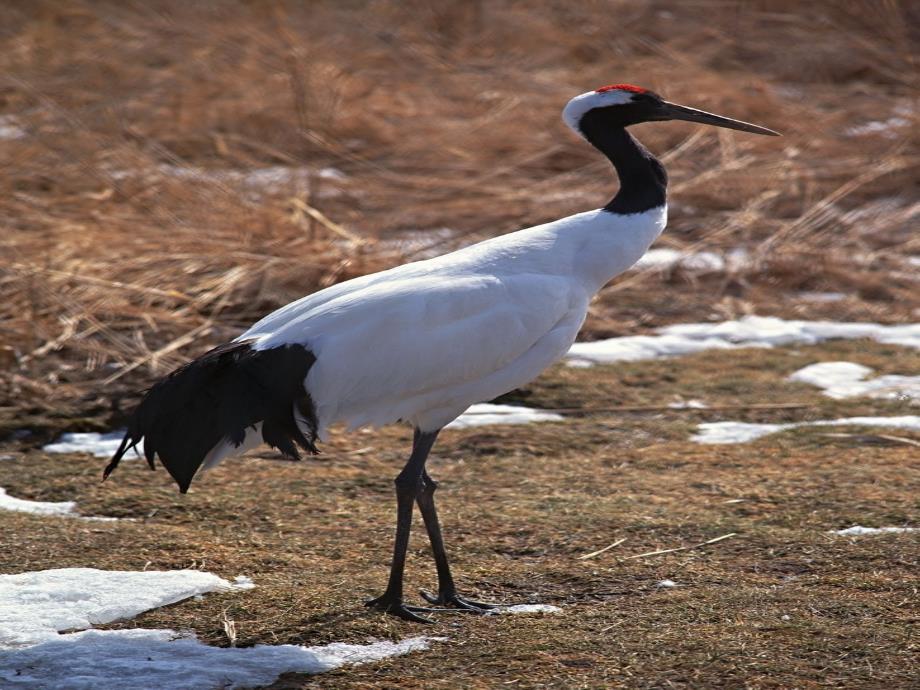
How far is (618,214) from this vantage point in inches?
179

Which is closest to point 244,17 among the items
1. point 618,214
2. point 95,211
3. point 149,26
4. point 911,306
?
point 149,26

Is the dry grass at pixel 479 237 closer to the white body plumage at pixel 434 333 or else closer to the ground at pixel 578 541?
the ground at pixel 578 541

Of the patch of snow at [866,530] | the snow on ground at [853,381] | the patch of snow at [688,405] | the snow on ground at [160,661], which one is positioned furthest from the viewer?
the snow on ground at [853,381]

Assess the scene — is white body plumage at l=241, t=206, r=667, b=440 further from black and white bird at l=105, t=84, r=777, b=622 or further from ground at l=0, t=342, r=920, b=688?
ground at l=0, t=342, r=920, b=688

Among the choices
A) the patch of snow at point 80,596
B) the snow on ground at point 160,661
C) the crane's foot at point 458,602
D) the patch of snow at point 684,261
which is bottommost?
the crane's foot at point 458,602

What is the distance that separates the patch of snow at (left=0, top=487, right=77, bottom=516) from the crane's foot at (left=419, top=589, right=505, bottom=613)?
1.49m

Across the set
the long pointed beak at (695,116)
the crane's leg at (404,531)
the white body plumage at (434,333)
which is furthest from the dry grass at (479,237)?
the long pointed beak at (695,116)

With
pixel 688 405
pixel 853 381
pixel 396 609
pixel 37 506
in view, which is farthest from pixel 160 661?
pixel 853 381

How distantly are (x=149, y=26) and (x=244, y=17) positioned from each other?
3.51 ft

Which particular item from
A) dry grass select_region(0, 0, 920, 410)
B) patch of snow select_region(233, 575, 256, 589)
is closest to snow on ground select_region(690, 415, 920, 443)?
dry grass select_region(0, 0, 920, 410)

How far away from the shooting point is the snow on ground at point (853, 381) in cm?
629

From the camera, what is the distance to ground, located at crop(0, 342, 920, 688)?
357cm

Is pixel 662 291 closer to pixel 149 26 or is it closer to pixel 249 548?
pixel 249 548

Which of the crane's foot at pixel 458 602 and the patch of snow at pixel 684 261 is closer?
the crane's foot at pixel 458 602
